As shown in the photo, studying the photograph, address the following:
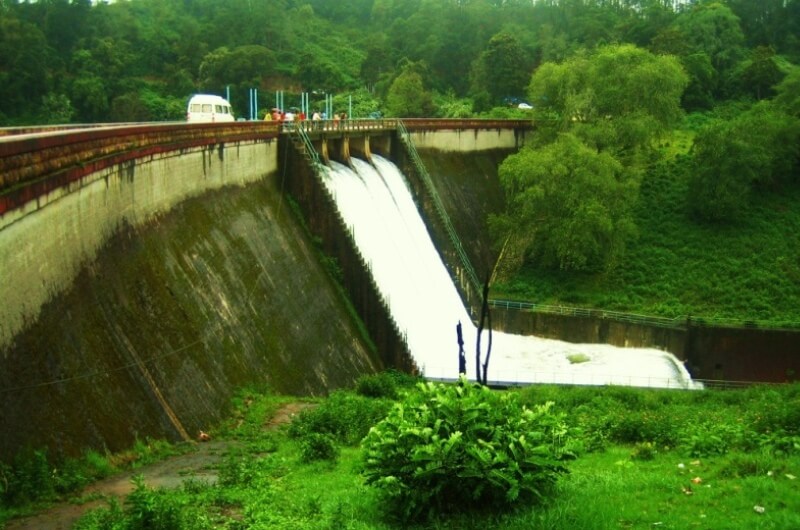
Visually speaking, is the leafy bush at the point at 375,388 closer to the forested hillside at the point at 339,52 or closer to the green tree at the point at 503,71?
the forested hillside at the point at 339,52

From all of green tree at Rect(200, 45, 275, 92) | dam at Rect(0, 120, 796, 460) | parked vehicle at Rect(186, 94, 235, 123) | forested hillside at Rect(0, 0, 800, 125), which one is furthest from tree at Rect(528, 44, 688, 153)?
green tree at Rect(200, 45, 275, 92)

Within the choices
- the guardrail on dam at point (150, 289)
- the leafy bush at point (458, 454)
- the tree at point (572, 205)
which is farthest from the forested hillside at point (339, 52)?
the leafy bush at point (458, 454)

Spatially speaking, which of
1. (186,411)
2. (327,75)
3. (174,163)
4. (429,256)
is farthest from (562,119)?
(327,75)

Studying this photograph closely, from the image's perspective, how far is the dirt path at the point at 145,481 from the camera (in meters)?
10.3

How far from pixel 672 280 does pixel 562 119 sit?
9819mm

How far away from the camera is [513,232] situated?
39.7m

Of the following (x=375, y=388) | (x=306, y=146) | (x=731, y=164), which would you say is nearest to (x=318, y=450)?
(x=375, y=388)

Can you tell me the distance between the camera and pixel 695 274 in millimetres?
39719

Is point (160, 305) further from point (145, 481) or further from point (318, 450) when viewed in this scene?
point (145, 481)

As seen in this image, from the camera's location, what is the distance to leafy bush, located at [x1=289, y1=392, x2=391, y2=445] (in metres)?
16.1

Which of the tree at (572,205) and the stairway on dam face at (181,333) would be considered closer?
the stairway on dam face at (181,333)

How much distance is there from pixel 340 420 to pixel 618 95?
102 feet

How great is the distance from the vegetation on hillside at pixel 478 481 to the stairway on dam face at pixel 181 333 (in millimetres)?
1061

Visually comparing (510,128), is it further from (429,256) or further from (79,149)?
(79,149)
